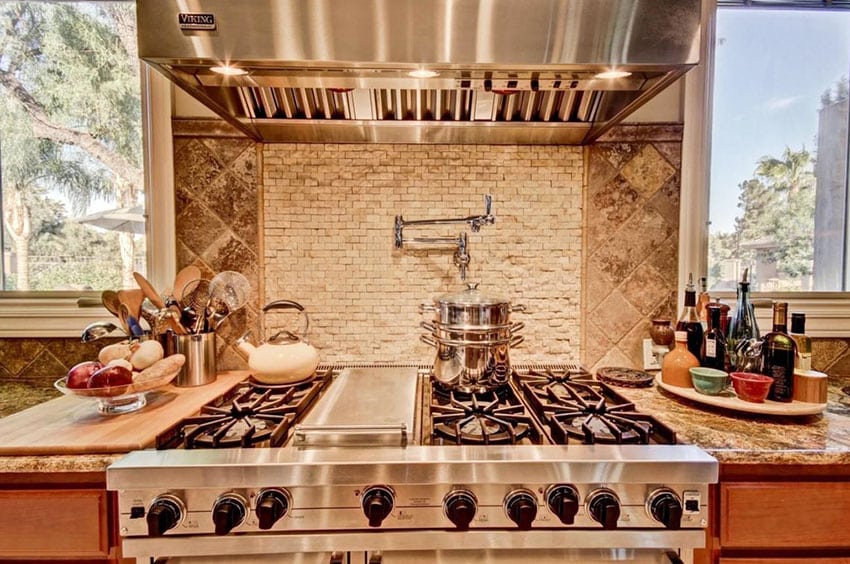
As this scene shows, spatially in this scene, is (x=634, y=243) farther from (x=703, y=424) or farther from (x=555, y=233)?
(x=703, y=424)

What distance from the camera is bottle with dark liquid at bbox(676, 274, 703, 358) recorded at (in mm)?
1462

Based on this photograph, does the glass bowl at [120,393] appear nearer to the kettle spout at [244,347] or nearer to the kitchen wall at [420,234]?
the kettle spout at [244,347]

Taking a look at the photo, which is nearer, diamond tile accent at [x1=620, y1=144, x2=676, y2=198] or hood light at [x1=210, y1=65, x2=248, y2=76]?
hood light at [x1=210, y1=65, x2=248, y2=76]

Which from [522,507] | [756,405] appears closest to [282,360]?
[522,507]

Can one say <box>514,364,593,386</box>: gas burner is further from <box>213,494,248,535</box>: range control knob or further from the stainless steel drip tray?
<box>213,494,248,535</box>: range control knob

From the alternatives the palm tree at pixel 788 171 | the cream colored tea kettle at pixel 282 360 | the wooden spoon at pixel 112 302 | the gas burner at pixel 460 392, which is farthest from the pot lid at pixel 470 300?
the palm tree at pixel 788 171

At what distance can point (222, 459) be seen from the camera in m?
0.93

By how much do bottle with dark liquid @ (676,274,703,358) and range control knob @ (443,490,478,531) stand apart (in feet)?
3.27

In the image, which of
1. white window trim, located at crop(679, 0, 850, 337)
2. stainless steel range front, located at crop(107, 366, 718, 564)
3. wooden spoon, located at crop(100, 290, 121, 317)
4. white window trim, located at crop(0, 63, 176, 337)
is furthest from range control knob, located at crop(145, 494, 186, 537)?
white window trim, located at crop(679, 0, 850, 337)

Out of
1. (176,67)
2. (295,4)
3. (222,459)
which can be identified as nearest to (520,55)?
(295,4)

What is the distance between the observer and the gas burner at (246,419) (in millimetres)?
1019

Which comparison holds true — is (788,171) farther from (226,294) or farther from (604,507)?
(226,294)

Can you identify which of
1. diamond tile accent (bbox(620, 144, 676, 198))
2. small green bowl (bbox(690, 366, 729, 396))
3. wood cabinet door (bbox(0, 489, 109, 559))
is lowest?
wood cabinet door (bbox(0, 489, 109, 559))

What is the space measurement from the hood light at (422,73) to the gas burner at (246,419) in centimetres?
98
